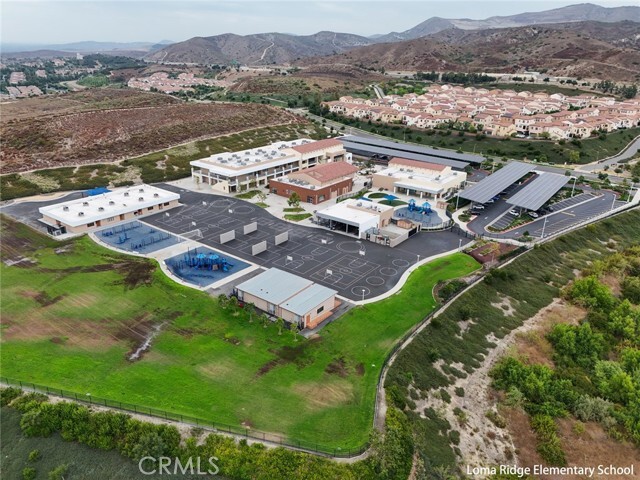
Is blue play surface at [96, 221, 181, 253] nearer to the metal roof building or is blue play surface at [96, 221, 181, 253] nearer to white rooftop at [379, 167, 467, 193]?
white rooftop at [379, 167, 467, 193]

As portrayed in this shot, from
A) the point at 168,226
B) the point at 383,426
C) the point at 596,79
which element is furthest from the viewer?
the point at 596,79

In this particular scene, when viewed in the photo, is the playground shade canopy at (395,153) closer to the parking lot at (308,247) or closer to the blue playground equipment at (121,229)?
the parking lot at (308,247)

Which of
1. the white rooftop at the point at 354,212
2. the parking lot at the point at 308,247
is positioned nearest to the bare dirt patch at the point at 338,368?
the parking lot at the point at 308,247

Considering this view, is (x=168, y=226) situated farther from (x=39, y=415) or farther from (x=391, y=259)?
(x=39, y=415)

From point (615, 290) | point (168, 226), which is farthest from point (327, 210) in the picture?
point (615, 290)

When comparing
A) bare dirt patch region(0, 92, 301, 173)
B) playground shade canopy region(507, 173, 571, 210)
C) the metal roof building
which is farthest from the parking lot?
the metal roof building

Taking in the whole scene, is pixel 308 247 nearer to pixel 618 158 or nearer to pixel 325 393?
pixel 325 393

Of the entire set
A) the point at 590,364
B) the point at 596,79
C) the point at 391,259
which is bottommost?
the point at 590,364

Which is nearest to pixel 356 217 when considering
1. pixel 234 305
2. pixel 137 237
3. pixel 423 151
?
pixel 234 305
